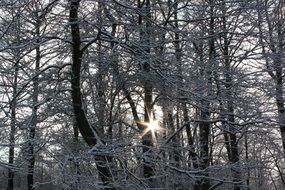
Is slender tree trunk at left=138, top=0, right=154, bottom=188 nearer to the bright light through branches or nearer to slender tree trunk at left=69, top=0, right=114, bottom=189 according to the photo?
the bright light through branches

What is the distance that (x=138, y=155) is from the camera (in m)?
6.42

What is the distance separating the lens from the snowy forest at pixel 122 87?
22.2ft

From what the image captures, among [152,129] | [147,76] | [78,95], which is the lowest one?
[152,129]

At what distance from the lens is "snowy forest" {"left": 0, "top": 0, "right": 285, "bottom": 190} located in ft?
22.2

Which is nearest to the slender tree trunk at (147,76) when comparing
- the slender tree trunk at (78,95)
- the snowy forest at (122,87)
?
the snowy forest at (122,87)

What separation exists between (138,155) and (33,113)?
2633mm

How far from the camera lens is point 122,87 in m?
9.53

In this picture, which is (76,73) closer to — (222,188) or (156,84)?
(156,84)

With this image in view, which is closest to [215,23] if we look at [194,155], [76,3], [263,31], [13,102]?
[263,31]

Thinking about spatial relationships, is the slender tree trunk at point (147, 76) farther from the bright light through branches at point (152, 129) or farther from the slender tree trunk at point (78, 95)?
the slender tree trunk at point (78, 95)

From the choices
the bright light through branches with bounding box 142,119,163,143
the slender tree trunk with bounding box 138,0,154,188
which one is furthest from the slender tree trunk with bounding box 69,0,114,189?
the bright light through branches with bounding box 142,119,163,143

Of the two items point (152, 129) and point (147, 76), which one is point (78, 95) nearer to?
point (147, 76)

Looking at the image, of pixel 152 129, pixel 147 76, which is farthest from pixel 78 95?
pixel 152 129

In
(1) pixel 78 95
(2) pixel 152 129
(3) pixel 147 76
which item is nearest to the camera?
(1) pixel 78 95
